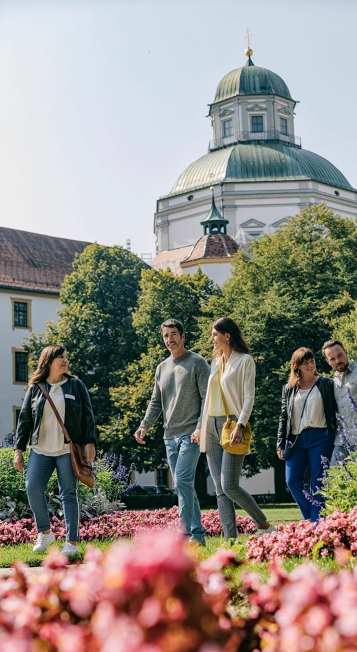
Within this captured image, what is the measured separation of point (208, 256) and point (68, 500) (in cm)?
5704

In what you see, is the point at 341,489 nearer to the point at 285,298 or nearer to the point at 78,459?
the point at 78,459

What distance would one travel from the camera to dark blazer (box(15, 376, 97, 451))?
358 inches

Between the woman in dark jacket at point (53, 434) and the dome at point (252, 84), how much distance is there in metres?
83.6

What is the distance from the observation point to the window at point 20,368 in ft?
195

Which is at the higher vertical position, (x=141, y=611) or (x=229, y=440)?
(x=229, y=440)

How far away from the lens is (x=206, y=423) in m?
8.98

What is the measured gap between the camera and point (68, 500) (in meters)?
9.04

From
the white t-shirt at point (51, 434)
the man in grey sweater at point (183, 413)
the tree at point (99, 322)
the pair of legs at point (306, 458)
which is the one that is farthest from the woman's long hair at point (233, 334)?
the tree at point (99, 322)

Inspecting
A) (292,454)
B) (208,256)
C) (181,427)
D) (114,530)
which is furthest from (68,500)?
(208,256)

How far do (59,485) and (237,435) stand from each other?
1.87m

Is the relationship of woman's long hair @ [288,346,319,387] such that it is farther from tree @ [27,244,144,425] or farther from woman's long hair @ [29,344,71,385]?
tree @ [27,244,144,425]

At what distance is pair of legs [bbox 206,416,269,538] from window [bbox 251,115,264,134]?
81.8 meters

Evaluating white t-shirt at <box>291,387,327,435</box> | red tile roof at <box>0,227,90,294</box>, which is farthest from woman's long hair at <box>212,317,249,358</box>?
red tile roof at <box>0,227,90,294</box>

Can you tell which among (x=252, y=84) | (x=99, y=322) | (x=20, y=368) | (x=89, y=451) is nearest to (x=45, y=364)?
(x=89, y=451)
